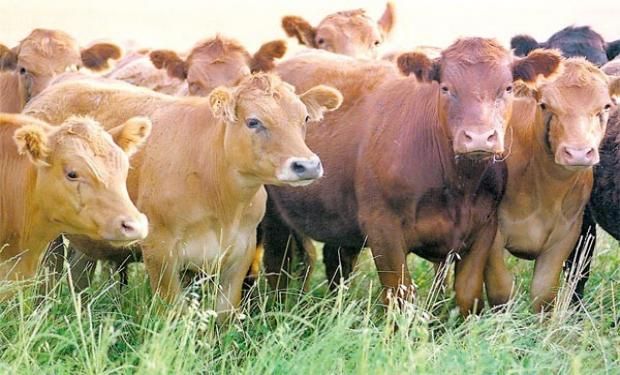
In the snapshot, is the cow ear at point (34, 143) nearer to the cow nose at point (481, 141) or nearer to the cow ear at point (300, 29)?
the cow nose at point (481, 141)

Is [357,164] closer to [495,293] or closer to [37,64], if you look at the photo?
[495,293]

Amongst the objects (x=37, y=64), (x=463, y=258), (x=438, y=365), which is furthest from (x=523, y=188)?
(x=37, y=64)

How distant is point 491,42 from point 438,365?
2635 mm

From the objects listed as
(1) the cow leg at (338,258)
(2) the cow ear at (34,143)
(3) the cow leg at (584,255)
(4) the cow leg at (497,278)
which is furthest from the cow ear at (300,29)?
(2) the cow ear at (34,143)

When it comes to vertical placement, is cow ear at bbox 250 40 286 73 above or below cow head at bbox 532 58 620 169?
below

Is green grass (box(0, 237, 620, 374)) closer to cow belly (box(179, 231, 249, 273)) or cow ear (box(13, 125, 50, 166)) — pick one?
cow belly (box(179, 231, 249, 273))

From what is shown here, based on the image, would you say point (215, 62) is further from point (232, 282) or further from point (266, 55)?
point (232, 282)

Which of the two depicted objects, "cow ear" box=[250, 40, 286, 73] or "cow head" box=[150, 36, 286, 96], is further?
"cow ear" box=[250, 40, 286, 73]

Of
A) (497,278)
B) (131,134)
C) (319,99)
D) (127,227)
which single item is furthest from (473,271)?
(127,227)

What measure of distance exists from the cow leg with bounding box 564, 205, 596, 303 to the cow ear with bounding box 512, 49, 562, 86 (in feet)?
4.11

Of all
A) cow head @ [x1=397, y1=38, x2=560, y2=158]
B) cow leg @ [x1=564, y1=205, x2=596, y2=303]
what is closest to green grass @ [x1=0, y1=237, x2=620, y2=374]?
cow leg @ [x1=564, y1=205, x2=596, y2=303]

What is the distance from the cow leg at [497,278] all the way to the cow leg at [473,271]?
174mm

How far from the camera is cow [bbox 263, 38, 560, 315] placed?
7879 mm

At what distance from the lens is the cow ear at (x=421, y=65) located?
8.15 meters
